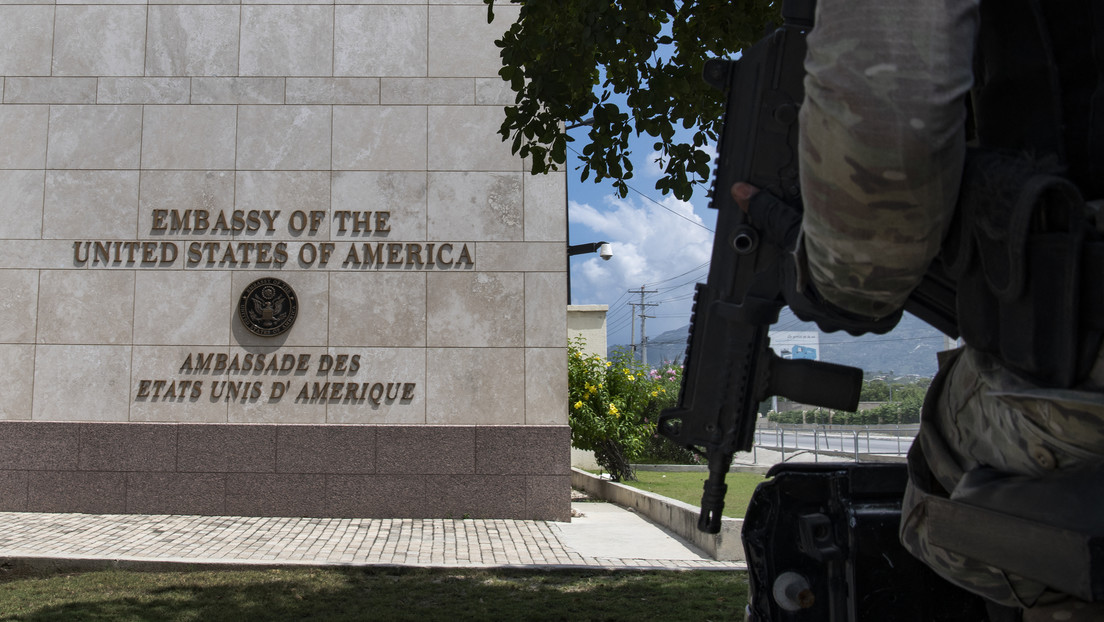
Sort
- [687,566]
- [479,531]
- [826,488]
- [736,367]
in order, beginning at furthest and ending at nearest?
[479,531] < [687,566] < [826,488] < [736,367]

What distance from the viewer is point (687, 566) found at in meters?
6.70

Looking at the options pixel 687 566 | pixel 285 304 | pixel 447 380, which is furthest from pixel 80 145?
pixel 687 566

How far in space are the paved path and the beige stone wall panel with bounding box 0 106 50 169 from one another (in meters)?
3.73

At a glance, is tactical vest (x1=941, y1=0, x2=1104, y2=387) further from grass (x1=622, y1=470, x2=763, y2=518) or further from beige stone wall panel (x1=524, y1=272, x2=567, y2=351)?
beige stone wall panel (x1=524, y1=272, x2=567, y2=351)

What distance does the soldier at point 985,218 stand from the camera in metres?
1.09

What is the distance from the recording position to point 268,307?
8.98 meters

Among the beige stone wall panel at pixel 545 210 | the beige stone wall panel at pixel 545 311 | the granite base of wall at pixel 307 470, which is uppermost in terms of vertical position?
the beige stone wall panel at pixel 545 210

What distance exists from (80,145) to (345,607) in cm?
656

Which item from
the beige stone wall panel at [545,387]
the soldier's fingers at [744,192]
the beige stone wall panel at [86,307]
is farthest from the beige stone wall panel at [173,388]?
the soldier's fingers at [744,192]

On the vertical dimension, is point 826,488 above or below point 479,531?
above

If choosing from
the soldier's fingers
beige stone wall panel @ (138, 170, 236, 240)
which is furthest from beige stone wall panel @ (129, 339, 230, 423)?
the soldier's fingers

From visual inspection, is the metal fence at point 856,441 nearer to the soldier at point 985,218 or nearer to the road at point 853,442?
the road at point 853,442

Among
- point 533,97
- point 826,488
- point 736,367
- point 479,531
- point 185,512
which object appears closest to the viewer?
point 736,367

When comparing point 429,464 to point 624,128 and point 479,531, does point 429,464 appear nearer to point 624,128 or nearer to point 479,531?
point 479,531
